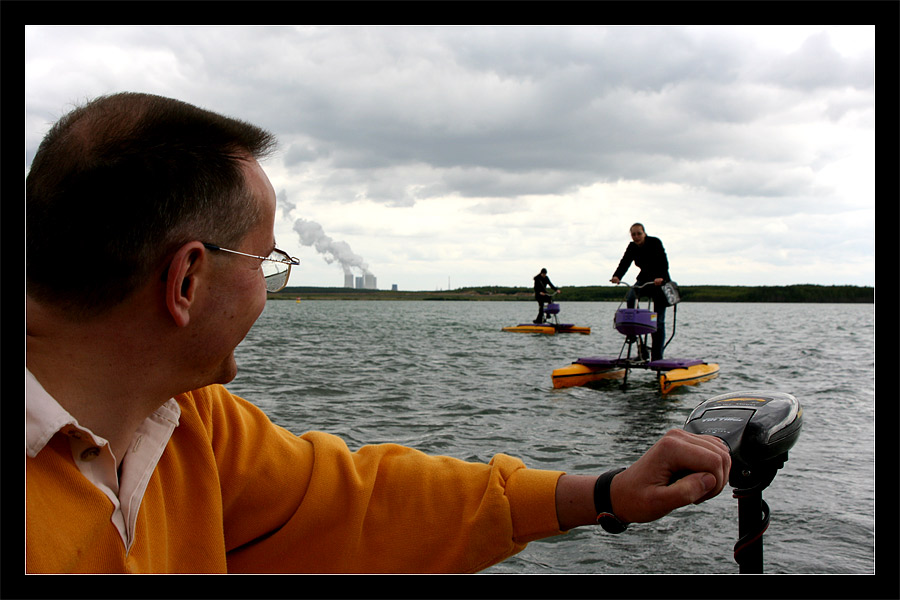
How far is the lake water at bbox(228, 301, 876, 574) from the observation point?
4.96 metres

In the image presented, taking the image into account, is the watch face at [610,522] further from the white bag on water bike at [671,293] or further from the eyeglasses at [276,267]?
the white bag on water bike at [671,293]

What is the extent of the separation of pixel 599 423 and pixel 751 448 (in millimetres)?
8153

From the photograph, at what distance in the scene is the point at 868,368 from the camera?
1852 centimetres

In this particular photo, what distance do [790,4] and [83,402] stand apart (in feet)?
5.15

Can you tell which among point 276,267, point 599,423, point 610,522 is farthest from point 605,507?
point 599,423

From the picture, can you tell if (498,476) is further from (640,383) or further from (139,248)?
(640,383)

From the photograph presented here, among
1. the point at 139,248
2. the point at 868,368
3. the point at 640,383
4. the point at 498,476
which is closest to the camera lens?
the point at 139,248

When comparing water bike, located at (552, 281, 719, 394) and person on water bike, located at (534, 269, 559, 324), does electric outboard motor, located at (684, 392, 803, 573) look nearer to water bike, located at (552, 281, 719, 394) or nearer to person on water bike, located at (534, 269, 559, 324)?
water bike, located at (552, 281, 719, 394)

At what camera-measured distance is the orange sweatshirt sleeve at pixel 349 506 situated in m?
1.70

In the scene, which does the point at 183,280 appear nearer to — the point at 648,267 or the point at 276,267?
the point at 276,267

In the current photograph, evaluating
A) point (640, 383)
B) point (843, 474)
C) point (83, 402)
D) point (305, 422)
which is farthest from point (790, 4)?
point (640, 383)

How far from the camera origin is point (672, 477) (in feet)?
4.80

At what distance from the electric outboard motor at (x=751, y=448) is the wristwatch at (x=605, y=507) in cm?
25

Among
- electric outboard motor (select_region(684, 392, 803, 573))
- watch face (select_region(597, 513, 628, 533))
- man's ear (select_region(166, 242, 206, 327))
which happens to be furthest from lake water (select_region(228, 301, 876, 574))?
man's ear (select_region(166, 242, 206, 327))
